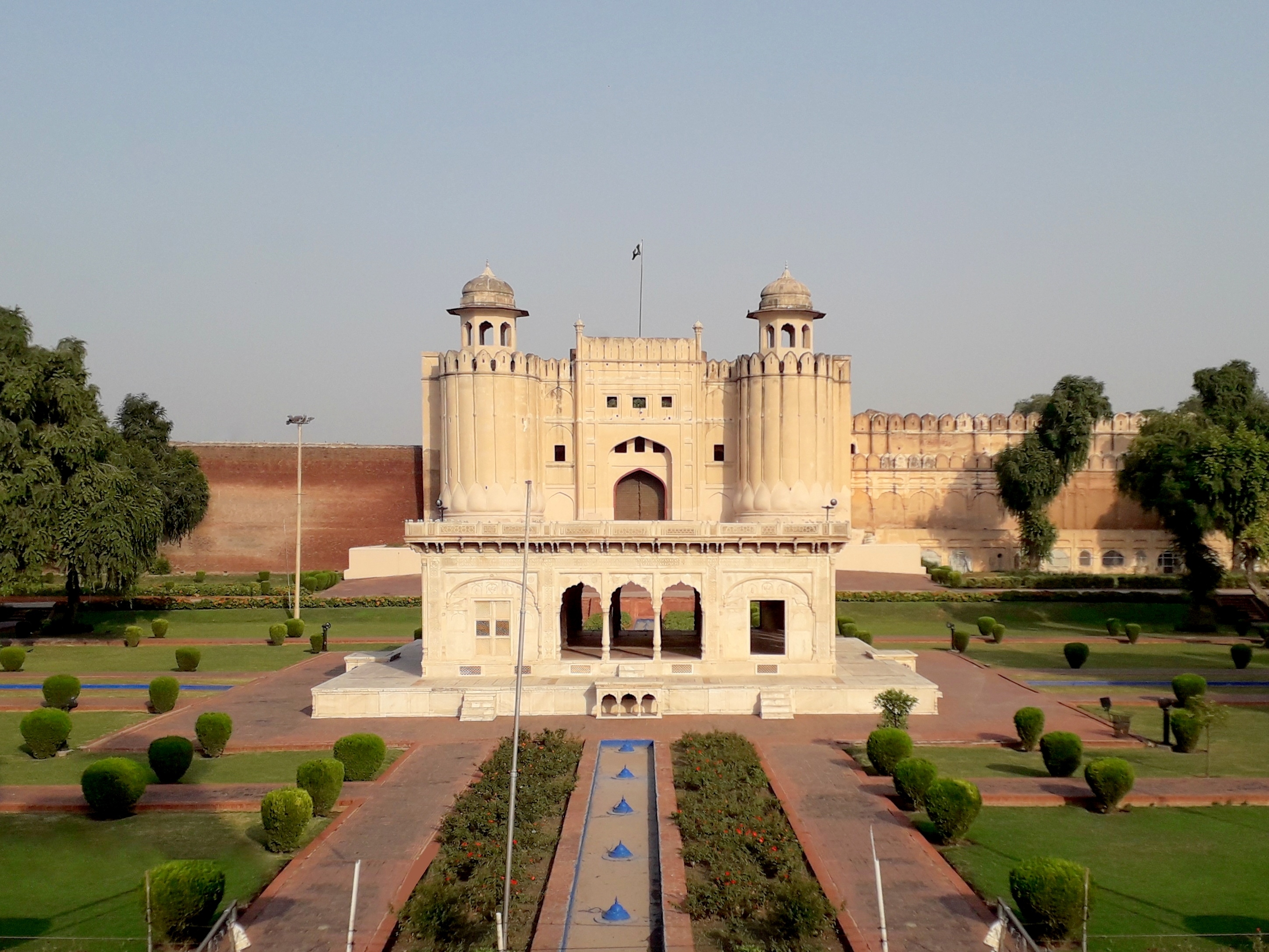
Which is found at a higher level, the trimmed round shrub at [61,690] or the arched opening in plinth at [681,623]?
the arched opening in plinth at [681,623]

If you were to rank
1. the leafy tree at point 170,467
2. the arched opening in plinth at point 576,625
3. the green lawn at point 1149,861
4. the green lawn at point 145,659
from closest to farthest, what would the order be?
the green lawn at point 1149,861, the arched opening in plinth at point 576,625, the green lawn at point 145,659, the leafy tree at point 170,467

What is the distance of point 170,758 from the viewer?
51.5 feet

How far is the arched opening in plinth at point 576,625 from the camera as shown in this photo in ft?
81.7

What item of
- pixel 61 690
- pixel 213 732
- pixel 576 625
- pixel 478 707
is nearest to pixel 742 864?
pixel 478 707

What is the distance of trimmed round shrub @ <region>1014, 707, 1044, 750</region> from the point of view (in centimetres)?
1769

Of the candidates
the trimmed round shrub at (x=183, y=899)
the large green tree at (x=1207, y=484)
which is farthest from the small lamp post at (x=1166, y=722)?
the trimmed round shrub at (x=183, y=899)

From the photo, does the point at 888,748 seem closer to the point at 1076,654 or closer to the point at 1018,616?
the point at 1076,654

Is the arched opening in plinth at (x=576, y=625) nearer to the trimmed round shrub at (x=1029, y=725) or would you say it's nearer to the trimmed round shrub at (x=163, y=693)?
the trimmed round shrub at (x=163, y=693)

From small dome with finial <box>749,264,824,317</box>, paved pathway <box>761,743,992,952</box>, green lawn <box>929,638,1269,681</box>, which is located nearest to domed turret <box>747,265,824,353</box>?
small dome with finial <box>749,264,824,317</box>

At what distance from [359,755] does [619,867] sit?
525 centimetres

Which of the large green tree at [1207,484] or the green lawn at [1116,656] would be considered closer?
the green lawn at [1116,656]

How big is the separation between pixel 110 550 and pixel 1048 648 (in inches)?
1005

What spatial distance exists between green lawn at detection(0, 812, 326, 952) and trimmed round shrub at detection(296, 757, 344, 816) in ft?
0.72

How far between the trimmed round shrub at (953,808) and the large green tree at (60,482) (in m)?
24.1
